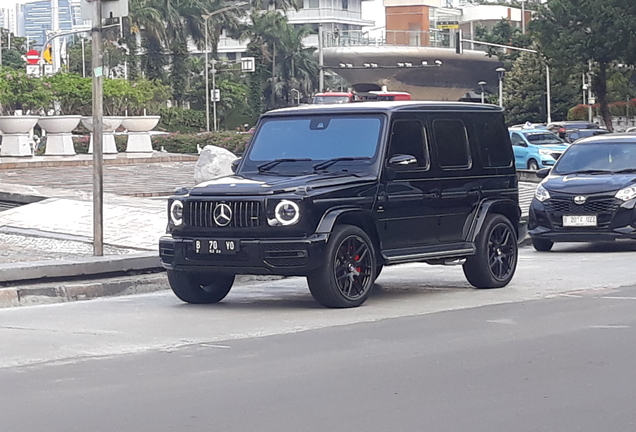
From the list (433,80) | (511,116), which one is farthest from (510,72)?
(433,80)

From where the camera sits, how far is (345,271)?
34.6ft

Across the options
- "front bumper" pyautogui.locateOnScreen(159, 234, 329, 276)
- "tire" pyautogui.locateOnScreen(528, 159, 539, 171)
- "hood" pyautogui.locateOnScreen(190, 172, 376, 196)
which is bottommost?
"front bumper" pyautogui.locateOnScreen(159, 234, 329, 276)

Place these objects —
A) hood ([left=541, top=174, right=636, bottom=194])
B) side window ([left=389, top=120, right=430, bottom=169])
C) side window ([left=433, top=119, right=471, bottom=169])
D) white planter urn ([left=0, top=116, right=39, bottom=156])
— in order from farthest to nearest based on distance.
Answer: white planter urn ([left=0, top=116, right=39, bottom=156]), hood ([left=541, top=174, right=636, bottom=194]), side window ([left=433, top=119, right=471, bottom=169]), side window ([left=389, top=120, right=430, bottom=169])

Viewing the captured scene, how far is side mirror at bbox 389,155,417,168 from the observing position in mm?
11133

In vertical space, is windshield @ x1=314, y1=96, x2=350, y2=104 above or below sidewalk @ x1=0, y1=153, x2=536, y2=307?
above

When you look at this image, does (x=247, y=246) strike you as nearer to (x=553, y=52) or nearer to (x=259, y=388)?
(x=259, y=388)

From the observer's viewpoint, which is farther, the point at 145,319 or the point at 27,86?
the point at 27,86

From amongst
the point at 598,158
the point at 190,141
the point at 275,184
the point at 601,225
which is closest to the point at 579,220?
the point at 601,225

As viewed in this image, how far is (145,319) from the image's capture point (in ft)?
33.0

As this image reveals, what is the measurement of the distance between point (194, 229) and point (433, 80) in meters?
104

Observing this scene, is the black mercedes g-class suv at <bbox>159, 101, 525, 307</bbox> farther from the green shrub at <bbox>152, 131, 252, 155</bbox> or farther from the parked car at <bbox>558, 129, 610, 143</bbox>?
the parked car at <bbox>558, 129, 610, 143</bbox>

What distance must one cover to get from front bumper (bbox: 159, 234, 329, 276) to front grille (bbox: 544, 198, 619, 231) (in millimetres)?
7055

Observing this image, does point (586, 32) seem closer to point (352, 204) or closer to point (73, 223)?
point (73, 223)

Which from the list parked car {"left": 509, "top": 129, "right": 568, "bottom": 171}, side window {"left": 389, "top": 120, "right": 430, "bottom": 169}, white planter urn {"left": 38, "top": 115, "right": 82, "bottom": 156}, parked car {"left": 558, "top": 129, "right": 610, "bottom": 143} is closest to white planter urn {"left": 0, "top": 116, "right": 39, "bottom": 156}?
white planter urn {"left": 38, "top": 115, "right": 82, "bottom": 156}
